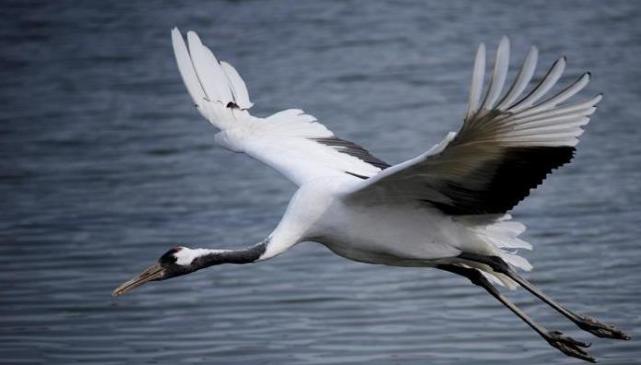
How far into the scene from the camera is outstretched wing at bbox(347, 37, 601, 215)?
687 centimetres

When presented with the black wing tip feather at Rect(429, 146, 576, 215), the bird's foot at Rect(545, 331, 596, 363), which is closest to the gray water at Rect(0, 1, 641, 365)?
the bird's foot at Rect(545, 331, 596, 363)

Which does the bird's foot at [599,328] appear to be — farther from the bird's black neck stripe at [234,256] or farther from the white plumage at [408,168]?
the bird's black neck stripe at [234,256]

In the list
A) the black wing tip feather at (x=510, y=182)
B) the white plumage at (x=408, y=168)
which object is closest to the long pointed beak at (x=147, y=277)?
the white plumage at (x=408, y=168)

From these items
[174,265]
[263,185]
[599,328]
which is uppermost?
[174,265]

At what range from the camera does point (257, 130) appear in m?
9.71

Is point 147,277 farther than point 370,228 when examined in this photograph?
Yes

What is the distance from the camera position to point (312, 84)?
59.7 feet

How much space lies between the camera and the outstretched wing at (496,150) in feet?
22.5

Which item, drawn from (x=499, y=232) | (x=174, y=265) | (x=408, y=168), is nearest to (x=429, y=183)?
(x=408, y=168)

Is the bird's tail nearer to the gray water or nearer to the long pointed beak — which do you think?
the gray water

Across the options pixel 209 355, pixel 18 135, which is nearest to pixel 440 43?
pixel 18 135

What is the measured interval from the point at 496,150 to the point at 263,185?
703cm

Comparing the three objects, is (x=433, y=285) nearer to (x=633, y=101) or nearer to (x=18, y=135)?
(x=633, y=101)

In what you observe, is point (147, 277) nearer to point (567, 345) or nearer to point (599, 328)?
point (567, 345)
